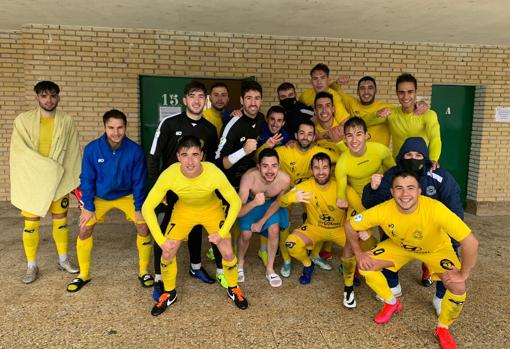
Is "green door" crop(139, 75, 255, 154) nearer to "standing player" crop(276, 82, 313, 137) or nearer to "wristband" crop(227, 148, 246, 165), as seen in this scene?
"standing player" crop(276, 82, 313, 137)

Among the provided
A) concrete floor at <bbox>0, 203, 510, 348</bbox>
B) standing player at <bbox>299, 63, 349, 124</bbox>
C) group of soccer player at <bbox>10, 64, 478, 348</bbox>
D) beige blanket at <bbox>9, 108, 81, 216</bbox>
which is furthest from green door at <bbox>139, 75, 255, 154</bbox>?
concrete floor at <bbox>0, 203, 510, 348</bbox>

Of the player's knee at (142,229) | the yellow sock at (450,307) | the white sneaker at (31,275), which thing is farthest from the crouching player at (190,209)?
the yellow sock at (450,307)

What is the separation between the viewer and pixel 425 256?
3.23 metres

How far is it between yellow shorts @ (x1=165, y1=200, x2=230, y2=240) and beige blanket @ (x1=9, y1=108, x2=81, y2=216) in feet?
4.63

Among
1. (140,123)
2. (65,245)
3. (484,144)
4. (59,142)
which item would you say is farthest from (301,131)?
(484,144)

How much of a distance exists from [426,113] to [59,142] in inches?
162

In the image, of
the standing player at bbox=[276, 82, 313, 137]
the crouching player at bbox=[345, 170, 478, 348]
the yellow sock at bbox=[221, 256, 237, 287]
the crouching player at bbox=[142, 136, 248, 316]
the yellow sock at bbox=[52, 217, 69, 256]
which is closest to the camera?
the crouching player at bbox=[345, 170, 478, 348]

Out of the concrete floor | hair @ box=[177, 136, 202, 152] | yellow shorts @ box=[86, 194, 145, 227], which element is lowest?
the concrete floor

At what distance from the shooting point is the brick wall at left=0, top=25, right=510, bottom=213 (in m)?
6.21

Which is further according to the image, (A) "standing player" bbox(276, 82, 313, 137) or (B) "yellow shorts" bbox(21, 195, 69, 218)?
(A) "standing player" bbox(276, 82, 313, 137)

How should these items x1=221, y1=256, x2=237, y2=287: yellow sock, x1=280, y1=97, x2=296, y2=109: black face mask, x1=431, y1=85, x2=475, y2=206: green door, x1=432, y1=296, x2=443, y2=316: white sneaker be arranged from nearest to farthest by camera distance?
x1=432, y1=296, x2=443, y2=316: white sneaker
x1=221, y1=256, x2=237, y2=287: yellow sock
x1=280, y1=97, x2=296, y2=109: black face mask
x1=431, y1=85, x2=475, y2=206: green door

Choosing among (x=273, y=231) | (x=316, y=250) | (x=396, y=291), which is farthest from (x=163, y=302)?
(x=396, y=291)

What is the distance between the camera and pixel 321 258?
4.63m

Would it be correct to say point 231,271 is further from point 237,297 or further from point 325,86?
point 325,86
